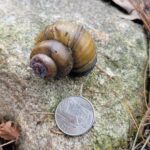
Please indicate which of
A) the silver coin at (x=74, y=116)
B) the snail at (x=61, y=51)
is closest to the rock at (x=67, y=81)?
the silver coin at (x=74, y=116)

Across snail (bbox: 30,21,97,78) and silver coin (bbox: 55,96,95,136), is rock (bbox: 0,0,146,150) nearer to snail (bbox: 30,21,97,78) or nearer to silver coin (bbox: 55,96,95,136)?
silver coin (bbox: 55,96,95,136)

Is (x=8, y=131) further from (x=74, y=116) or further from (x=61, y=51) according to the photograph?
(x=61, y=51)

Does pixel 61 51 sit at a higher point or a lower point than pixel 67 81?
higher

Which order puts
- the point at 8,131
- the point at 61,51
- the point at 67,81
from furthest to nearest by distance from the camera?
the point at 67,81 → the point at 8,131 → the point at 61,51

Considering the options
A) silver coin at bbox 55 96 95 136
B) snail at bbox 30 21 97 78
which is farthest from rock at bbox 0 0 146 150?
snail at bbox 30 21 97 78

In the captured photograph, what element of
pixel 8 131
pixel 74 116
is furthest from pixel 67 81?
pixel 8 131

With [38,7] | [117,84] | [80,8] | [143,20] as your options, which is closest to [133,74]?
[117,84]
